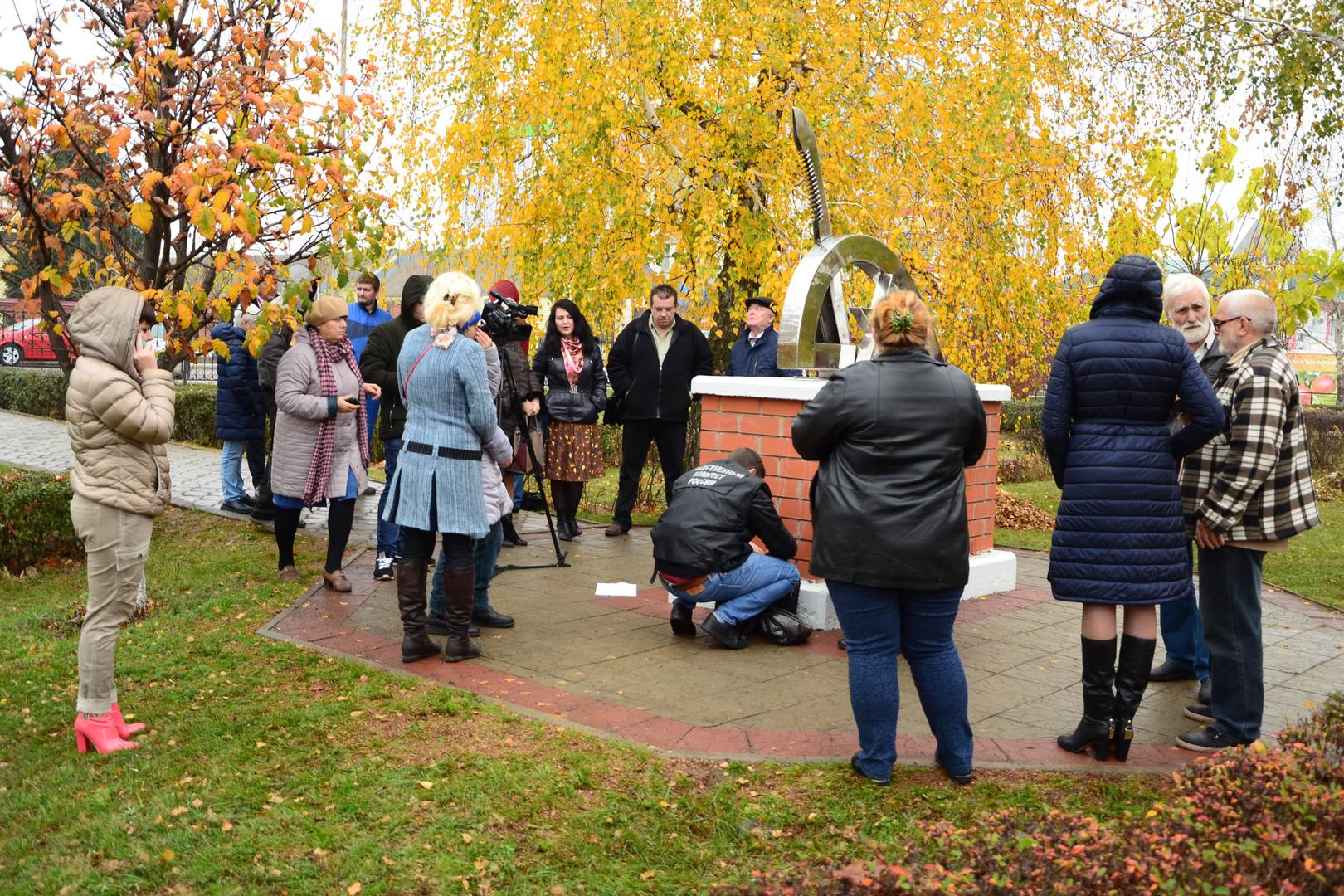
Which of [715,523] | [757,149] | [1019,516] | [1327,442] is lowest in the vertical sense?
[1019,516]

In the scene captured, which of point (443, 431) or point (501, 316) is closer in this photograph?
point (443, 431)

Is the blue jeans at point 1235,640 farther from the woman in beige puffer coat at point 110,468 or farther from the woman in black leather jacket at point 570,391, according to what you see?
the woman in black leather jacket at point 570,391

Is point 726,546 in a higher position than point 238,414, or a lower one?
lower

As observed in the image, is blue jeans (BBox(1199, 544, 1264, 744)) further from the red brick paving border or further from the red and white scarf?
the red and white scarf

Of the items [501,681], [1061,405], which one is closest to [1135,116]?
[1061,405]

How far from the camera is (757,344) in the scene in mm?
8406

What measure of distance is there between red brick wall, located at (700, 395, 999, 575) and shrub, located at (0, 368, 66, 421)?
52.0 ft

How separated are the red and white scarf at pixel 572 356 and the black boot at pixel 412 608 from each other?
3.17 m

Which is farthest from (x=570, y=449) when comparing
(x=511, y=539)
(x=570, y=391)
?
(x=511, y=539)

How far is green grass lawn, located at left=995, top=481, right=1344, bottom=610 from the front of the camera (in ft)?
27.6

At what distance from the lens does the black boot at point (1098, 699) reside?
4273 mm

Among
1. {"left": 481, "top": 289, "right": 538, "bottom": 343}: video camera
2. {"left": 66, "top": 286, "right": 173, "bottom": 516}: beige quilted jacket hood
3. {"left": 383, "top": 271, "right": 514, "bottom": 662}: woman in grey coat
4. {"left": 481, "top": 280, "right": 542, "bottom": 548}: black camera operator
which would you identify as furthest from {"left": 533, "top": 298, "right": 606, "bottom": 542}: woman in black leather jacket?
{"left": 66, "top": 286, "right": 173, "bottom": 516}: beige quilted jacket hood

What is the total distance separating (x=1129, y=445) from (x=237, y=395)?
7.04m

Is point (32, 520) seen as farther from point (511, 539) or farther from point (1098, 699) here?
point (1098, 699)
